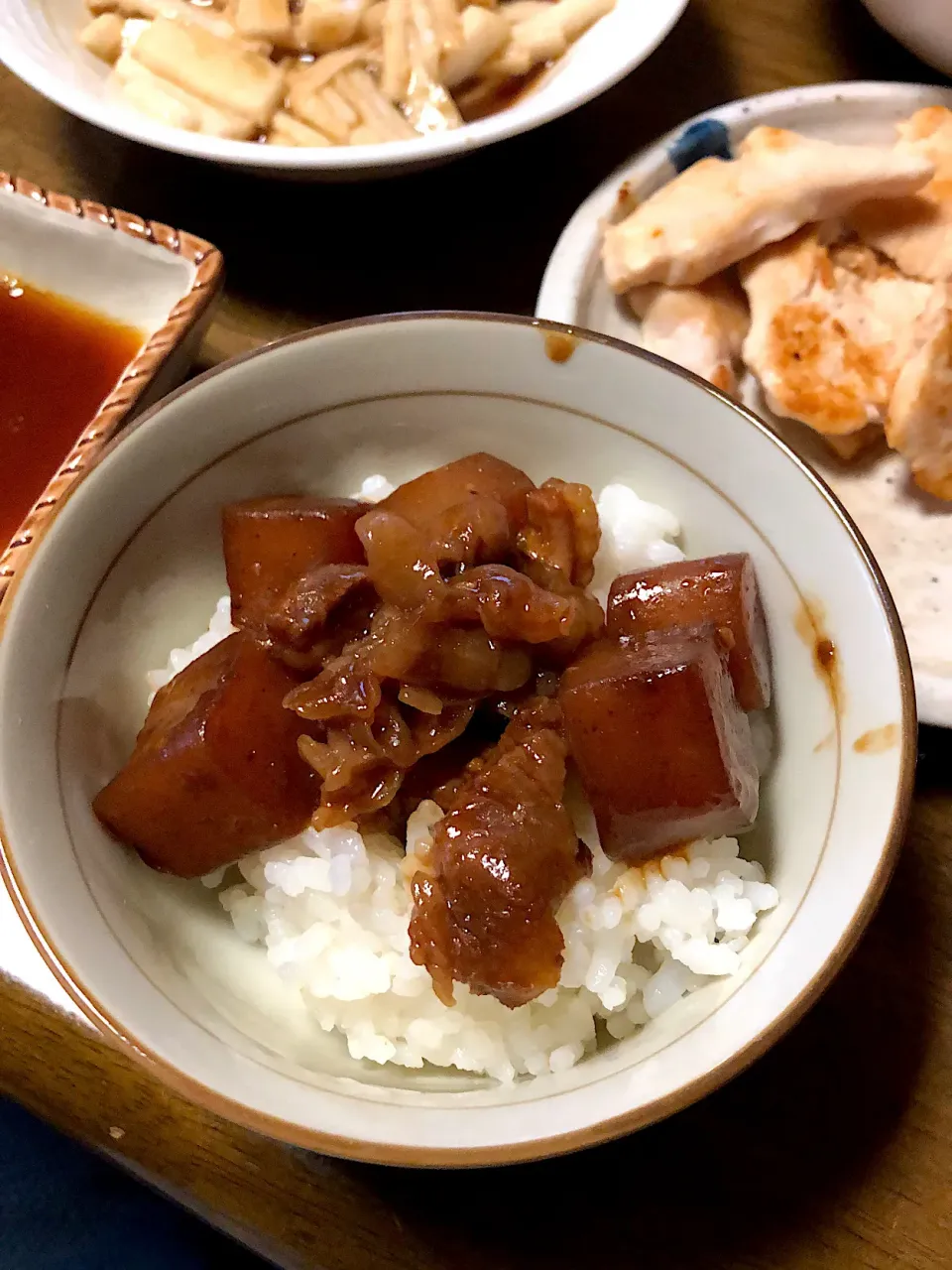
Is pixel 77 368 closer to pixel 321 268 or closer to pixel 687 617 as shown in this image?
pixel 321 268

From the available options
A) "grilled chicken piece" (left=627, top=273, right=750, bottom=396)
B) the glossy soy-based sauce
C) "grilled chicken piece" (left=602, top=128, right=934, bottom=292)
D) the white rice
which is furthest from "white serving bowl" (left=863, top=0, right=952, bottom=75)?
the white rice

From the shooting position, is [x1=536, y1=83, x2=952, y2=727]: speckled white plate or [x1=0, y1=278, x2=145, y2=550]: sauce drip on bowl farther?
[x1=0, y1=278, x2=145, y2=550]: sauce drip on bowl

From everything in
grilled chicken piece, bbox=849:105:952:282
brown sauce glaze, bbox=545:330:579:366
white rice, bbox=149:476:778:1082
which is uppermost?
brown sauce glaze, bbox=545:330:579:366

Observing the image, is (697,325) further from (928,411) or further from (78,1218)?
(78,1218)

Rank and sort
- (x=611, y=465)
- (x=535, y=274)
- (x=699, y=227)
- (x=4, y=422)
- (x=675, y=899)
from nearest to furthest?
(x=675, y=899) < (x=611, y=465) < (x=699, y=227) < (x=4, y=422) < (x=535, y=274)

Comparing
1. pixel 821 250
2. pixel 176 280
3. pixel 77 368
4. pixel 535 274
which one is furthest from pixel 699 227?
pixel 77 368

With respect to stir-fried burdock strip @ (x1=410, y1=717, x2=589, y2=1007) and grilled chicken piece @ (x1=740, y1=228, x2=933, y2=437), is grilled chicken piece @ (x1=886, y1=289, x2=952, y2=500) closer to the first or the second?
grilled chicken piece @ (x1=740, y1=228, x2=933, y2=437)

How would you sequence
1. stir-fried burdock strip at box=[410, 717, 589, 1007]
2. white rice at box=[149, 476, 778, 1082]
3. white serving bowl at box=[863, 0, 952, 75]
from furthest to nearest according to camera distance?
white serving bowl at box=[863, 0, 952, 75], white rice at box=[149, 476, 778, 1082], stir-fried burdock strip at box=[410, 717, 589, 1007]
